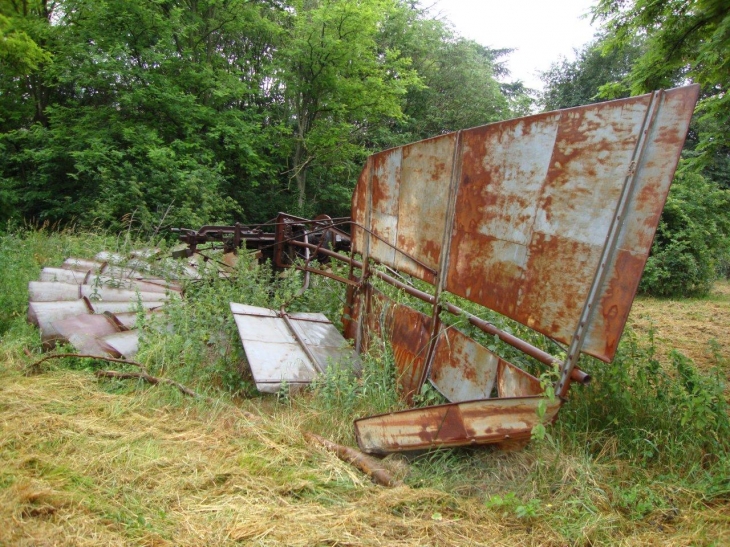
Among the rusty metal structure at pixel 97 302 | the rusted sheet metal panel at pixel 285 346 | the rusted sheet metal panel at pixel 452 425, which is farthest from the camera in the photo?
the rusty metal structure at pixel 97 302

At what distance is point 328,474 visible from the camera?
106 inches

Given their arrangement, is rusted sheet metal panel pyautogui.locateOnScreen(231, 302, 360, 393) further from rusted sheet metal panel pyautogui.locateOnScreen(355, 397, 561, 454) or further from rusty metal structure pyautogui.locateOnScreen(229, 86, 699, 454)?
rusted sheet metal panel pyautogui.locateOnScreen(355, 397, 561, 454)

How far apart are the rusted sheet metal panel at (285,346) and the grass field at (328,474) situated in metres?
0.28

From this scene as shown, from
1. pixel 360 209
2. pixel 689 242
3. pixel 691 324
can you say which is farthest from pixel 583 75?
pixel 360 209

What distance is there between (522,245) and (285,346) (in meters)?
2.68

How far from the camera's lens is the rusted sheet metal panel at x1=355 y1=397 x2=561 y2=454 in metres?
2.37

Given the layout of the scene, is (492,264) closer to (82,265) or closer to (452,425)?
(452,425)

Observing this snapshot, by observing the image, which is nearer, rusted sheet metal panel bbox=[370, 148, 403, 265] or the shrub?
rusted sheet metal panel bbox=[370, 148, 403, 265]

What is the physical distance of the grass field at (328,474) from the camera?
214cm

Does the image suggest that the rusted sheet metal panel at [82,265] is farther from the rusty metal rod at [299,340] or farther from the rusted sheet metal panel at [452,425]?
the rusted sheet metal panel at [452,425]

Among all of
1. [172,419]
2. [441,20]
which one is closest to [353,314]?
[172,419]

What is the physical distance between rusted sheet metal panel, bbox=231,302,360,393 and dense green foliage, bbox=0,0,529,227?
17.8 ft

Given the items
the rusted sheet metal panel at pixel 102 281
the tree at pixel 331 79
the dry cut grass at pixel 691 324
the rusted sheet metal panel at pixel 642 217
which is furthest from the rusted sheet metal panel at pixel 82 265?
the tree at pixel 331 79

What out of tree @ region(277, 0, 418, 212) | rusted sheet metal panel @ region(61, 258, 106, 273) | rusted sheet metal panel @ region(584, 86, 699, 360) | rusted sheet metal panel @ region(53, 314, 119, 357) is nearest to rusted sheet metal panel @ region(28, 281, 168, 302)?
rusted sheet metal panel @ region(53, 314, 119, 357)
